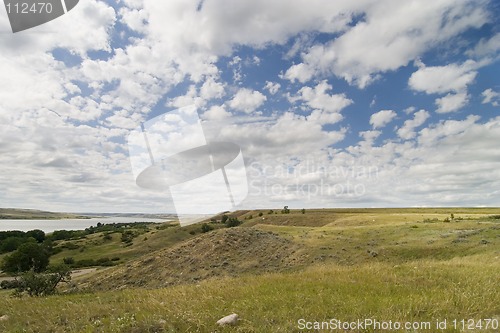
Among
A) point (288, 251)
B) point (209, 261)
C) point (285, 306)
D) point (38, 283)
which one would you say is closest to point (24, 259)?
point (209, 261)

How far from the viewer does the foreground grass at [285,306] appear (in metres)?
6.96

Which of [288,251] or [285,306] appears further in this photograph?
[288,251]

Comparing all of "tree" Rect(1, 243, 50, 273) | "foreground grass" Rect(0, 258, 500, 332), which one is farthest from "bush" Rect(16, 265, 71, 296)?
"tree" Rect(1, 243, 50, 273)

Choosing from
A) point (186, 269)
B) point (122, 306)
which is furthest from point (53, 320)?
point (186, 269)

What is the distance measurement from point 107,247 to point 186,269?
59435 mm

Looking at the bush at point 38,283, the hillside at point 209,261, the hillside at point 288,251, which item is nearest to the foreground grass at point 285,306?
the bush at point 38,283

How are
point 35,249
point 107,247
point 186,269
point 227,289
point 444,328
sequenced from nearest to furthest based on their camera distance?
point 444,328, point 227,289, point 186,269, point 35,249, point 107,247

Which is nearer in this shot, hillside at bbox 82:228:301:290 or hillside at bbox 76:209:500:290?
hillside at bbox 76:209:500:290

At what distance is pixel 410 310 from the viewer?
7012 mm

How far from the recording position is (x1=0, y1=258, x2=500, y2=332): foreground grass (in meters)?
6.96

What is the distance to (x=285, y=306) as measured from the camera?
800 centimetres

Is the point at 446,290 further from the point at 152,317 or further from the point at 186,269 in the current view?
the point at 186,269

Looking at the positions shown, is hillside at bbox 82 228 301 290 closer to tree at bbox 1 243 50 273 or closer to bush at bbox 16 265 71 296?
bush at bbox 16 265 71 296

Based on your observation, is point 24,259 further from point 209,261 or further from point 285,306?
point 285,306
